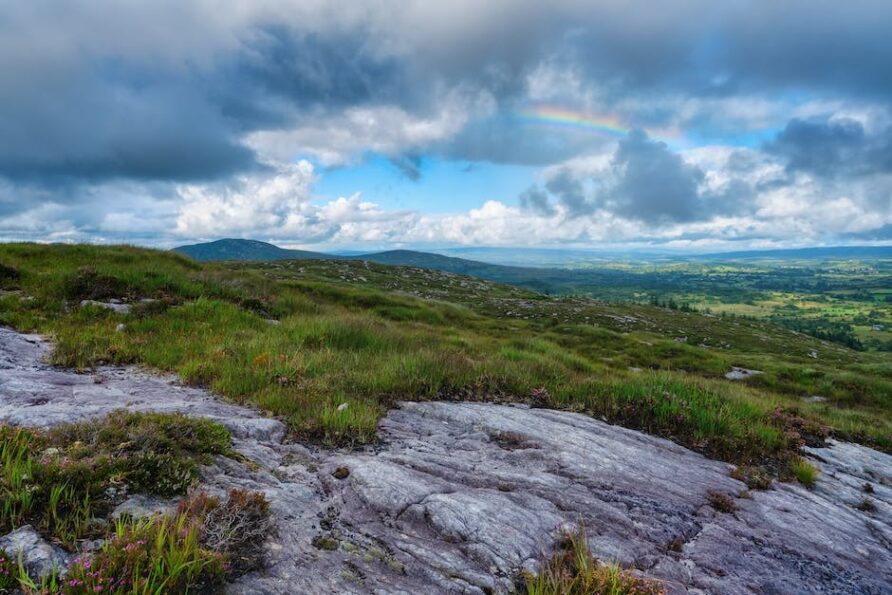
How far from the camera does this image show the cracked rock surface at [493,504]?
4602 mm

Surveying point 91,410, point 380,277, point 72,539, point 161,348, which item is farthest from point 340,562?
point 380,277

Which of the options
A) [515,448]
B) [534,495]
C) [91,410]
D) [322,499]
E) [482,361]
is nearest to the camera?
[322,499]

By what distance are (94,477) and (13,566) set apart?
1.18 metres

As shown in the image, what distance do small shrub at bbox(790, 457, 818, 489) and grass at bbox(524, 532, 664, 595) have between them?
20.2 feet

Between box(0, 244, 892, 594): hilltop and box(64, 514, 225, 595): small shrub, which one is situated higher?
box(64, 514, 225, 595): small shrub

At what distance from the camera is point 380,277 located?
95812 mm

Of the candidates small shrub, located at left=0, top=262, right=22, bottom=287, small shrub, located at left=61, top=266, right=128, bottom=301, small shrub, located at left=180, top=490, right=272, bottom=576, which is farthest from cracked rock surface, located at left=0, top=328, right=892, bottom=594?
small shrub, located at left=0, top=262, right=22, bottom=287

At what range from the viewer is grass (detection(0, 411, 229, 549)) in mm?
3850

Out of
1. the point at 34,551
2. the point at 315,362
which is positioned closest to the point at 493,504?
the point at 34,551

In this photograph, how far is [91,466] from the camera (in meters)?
4.45

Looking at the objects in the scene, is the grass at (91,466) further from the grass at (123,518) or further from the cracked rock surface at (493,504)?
the cracked rock surface at (493,504)

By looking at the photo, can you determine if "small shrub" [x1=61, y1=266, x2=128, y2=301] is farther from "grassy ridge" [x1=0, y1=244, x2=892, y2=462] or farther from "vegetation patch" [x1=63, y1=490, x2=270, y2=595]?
"vegetation patch" [x1=63, y1=490, x2=270, y2=595]

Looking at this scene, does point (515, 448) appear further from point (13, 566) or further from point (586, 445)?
point (13, 566)

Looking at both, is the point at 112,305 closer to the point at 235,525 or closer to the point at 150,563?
the point at 235,525
